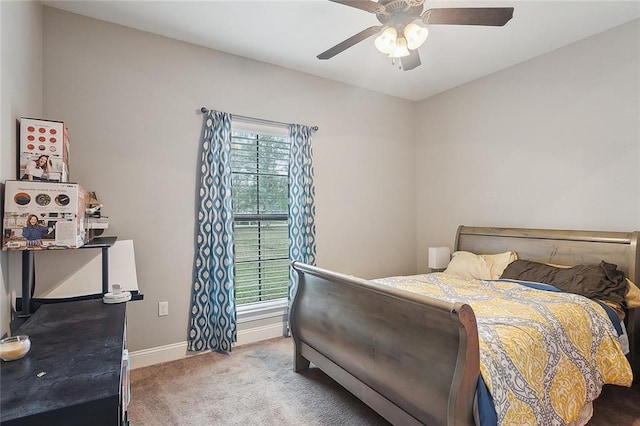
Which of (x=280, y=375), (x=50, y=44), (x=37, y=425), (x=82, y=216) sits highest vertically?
(x=50, y=44)

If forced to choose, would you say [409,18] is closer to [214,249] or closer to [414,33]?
[414,33]

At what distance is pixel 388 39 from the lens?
2.04m

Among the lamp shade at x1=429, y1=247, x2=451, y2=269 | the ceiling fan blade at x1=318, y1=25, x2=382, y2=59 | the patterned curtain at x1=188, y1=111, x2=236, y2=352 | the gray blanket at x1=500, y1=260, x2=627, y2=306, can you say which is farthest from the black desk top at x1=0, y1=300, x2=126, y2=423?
the lamp shade at x1=429, y1=247, x2=451, y2=269

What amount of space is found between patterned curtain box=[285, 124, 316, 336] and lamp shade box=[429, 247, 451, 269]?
1488 mm

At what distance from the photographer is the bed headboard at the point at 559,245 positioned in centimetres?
265

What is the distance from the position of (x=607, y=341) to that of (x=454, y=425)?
1.56 meters

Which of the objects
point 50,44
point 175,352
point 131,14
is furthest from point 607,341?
point 50,44

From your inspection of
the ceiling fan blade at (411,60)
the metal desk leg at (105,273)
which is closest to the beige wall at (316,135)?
the metal desk leg at (105,273)

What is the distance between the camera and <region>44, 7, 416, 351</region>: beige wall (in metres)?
2.65

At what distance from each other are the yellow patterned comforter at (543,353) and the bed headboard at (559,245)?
1.99 feet

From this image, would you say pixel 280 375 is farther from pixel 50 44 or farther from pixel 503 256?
pixel 50 44

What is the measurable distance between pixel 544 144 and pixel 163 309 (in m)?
3.94

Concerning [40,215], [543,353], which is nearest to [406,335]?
[543,353]

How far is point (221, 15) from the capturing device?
2658 millimetres
